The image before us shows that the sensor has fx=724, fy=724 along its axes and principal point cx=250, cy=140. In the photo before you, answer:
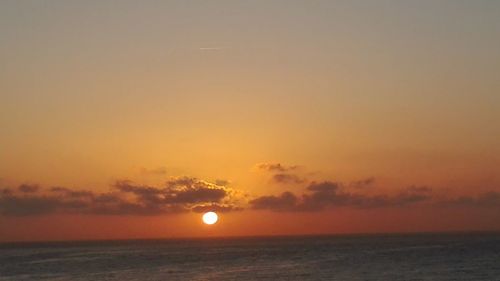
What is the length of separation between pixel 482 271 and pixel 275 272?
2405 cm

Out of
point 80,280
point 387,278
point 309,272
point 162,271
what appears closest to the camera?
point 387,278

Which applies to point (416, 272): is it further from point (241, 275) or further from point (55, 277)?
point (55, 277)

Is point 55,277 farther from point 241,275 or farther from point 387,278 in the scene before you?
point 387,278

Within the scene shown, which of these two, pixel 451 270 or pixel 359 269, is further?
pixel 359 269

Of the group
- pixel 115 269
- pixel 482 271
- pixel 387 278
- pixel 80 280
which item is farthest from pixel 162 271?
pixel 482 271

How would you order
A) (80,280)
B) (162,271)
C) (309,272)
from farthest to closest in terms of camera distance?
(162,271)
(309,272)
(80,280)

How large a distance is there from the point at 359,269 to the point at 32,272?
44744 millimetres

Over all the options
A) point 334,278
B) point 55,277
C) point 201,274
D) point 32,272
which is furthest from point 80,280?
point 334,278

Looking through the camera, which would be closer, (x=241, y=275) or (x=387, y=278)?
(x=387, y=278)

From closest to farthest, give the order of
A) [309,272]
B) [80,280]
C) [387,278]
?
[387,278] < [80,280] < [309,272]

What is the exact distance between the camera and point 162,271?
315ft

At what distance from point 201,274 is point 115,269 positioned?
754 inches

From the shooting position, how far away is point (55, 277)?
8800 cm

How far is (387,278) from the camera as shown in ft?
251
